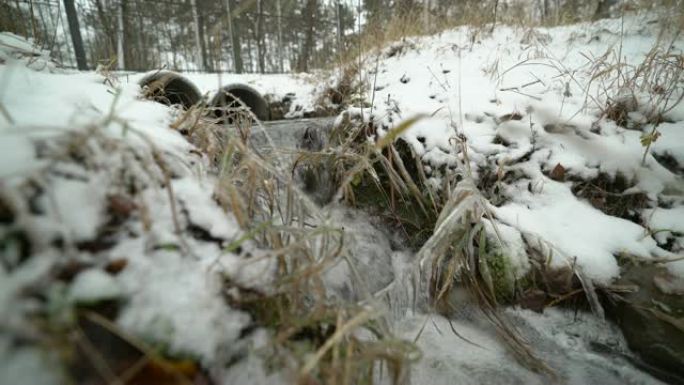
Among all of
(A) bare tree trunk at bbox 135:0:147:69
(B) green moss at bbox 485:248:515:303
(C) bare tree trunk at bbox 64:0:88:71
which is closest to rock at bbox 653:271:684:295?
(B) green moss at bbox 485:248:515:303

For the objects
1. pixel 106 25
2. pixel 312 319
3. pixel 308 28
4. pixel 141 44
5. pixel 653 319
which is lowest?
pixel 653 319

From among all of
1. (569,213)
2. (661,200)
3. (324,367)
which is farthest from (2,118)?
(661,200)

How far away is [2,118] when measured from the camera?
599mm

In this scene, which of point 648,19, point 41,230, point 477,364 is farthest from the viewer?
point 648,19

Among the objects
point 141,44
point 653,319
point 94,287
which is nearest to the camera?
point 94,287

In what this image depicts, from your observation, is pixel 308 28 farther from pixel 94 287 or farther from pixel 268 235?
pixel 94 287

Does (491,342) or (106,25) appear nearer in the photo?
(491,342)

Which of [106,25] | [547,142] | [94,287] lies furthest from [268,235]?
[106,25]

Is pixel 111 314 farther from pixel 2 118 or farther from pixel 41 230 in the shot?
pixel 2 118

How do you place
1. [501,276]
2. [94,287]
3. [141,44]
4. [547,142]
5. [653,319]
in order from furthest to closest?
[141,44], [547,142], [501,276], [653,319], [94,287]

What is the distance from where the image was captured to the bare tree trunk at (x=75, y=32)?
490 centimetres

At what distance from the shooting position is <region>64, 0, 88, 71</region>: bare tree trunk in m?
4.90

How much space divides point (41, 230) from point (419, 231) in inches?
56.0

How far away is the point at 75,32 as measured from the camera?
500 cm
